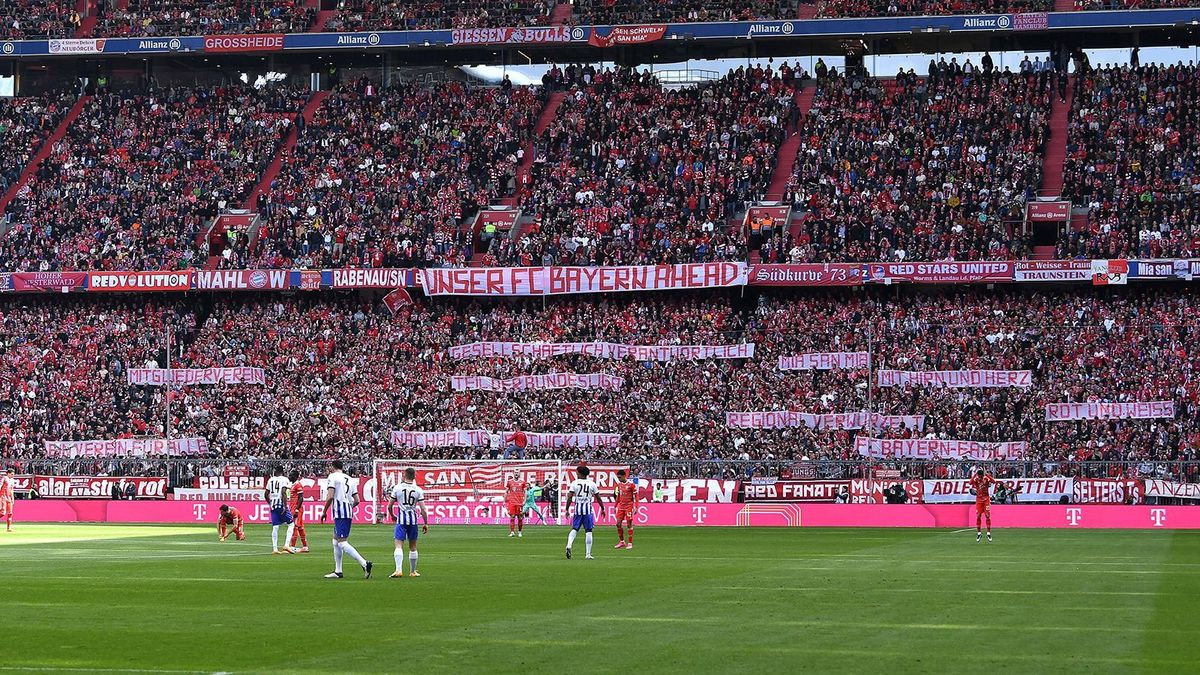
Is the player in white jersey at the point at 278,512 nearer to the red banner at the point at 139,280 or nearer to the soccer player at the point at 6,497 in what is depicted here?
the soccer player at the point at 6,497

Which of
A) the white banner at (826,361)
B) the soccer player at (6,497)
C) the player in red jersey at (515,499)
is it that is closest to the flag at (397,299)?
the white banner at (826,361)

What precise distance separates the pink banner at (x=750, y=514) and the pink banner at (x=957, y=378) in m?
9.78

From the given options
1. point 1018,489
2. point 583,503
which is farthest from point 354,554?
point 1018,489

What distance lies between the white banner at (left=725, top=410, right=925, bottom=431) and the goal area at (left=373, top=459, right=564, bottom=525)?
966cm

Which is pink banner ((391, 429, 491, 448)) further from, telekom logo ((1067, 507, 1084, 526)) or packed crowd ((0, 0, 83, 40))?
packed crowd ((0, 0, 83, 40))

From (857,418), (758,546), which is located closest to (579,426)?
(857,418)

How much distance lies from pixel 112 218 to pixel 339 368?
15.4 m

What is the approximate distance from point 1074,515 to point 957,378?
40.2 ft

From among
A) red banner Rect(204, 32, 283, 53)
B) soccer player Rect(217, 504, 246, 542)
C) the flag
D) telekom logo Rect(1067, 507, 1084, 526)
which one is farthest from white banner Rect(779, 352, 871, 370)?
red banner Rect(204, 32, 283, 53)

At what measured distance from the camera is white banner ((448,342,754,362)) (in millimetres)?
66062

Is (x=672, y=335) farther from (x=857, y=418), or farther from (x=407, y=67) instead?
(x=407, y=67)

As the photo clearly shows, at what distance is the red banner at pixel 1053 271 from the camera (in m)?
64.6

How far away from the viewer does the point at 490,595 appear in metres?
24.9

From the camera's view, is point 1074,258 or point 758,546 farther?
point 1074,258
